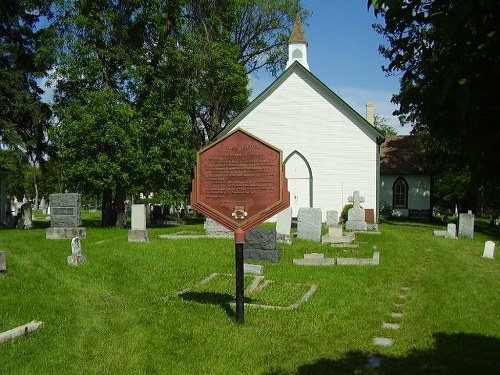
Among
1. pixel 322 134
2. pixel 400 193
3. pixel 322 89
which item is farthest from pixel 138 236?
pixel 400 193

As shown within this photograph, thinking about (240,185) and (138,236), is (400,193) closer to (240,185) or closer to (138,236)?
(138,236)

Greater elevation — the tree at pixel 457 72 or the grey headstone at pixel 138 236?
the tree at pixel 457 72

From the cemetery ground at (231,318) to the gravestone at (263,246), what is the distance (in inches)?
17.0

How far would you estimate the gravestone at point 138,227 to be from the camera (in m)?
19.2

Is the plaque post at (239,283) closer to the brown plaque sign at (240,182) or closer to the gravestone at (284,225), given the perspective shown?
the brown plaque sign at (240,182)

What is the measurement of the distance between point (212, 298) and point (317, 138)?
24907mm

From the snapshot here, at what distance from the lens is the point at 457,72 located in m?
3.23

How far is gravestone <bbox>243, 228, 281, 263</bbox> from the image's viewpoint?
1475 centimetres

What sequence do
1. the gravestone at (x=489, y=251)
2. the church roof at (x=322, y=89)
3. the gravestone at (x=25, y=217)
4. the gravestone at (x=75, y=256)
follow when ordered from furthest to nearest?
1. the church roof at (x=322, y=89)
2. the gravestone at (x=25, y=217)
3. the gravestone at (x=489, y=251)
4. the gravestone at (x=75, y=256)

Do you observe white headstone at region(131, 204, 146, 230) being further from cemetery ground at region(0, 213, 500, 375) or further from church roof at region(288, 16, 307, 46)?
church roof at region(288, 16, 307, 46)

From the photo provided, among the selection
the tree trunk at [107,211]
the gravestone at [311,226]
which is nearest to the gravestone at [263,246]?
the gravestone at [311,226]

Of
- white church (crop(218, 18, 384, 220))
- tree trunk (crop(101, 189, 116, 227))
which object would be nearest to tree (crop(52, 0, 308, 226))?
tree trunk (crop(101, 189, 116, 227))

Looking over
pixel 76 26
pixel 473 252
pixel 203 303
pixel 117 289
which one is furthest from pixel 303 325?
pixel 76 26

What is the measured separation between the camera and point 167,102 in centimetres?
3048
